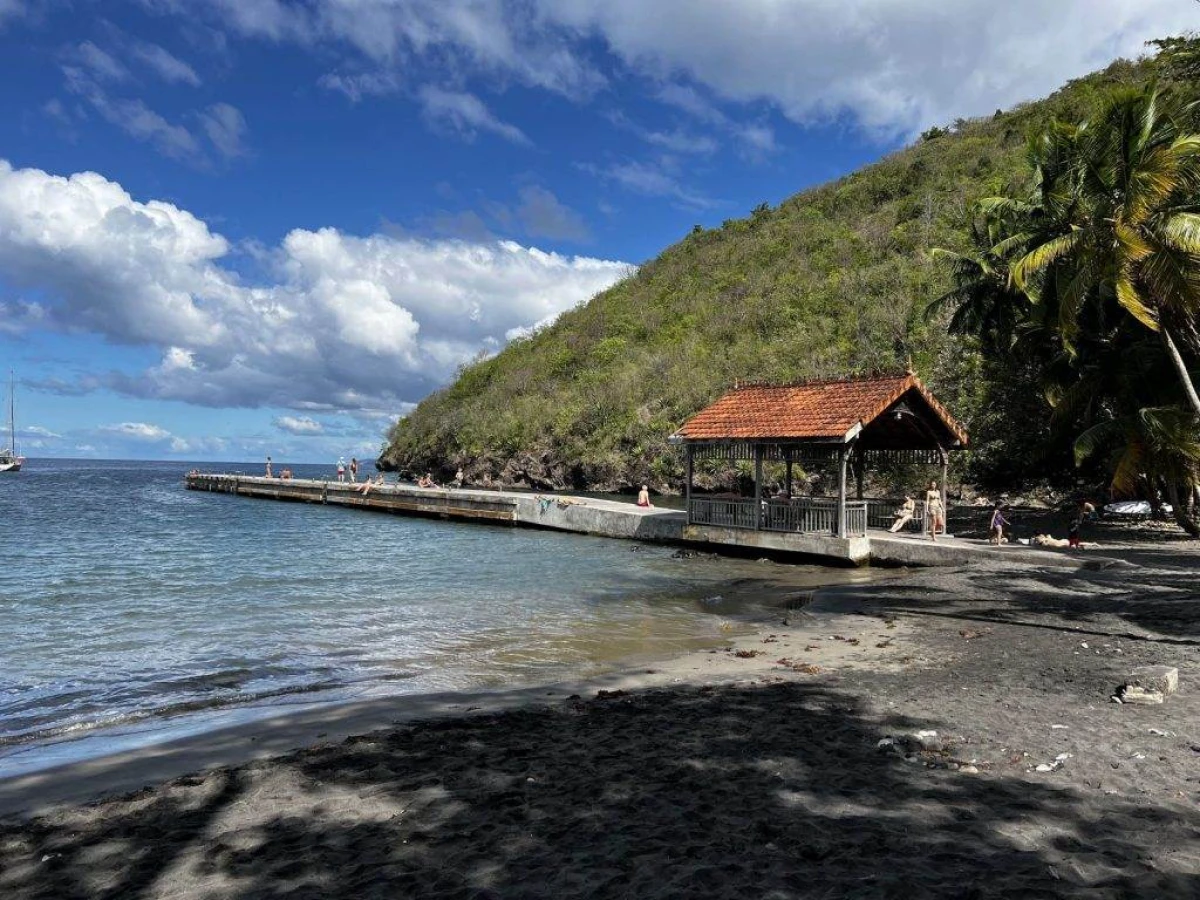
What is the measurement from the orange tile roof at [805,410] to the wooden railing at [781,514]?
91.2 inches

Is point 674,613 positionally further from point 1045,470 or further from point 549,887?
point 1045,470

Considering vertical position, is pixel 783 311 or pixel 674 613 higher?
pixel 783 311

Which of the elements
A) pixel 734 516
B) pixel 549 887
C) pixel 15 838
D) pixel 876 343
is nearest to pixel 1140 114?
pixel 734 516

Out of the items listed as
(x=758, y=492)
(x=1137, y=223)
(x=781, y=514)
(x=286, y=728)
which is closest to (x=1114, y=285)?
(x=1137, y=223)

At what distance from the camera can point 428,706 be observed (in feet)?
27.1

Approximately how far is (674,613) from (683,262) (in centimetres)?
7116

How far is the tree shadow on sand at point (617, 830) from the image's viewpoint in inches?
157

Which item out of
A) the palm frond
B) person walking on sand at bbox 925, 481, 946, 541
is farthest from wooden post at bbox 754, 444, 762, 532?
the palm frond

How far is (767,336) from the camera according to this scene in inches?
2334

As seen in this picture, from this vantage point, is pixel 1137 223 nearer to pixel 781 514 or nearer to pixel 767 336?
pixel 781 514

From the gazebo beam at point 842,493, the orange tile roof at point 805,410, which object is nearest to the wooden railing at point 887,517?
the orange tile roof at point 805,410

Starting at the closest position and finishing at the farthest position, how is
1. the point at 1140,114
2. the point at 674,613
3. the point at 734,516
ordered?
1. the point at 674,613
2. the point at 1140,114
3. the point at 734,516

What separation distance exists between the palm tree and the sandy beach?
8973mm

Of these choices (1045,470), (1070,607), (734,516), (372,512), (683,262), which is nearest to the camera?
(1070,607)
